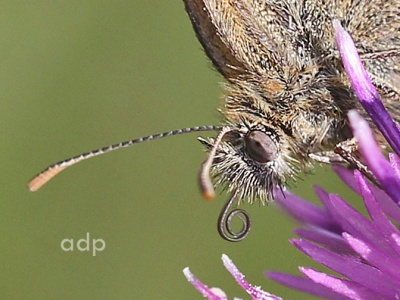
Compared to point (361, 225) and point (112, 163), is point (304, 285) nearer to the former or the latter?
point (361, 225)

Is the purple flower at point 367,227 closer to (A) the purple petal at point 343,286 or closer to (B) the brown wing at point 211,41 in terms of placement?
(A) the purple petal at point 343,286

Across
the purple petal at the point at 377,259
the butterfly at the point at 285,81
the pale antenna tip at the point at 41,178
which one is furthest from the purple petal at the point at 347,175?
the pale antenna tip at the point at 41,178

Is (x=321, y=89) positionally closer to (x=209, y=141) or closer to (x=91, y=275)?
(x=209, y=141)

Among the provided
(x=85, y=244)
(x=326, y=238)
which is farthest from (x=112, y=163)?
(x=326, y=238)

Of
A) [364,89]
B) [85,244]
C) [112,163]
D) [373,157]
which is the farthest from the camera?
[112,163]

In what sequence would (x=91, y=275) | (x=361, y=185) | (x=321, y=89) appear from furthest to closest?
(x=91, y=275) < (x=321, y=89) < (x=361, y=185)

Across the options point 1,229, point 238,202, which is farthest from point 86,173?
point 238,202
